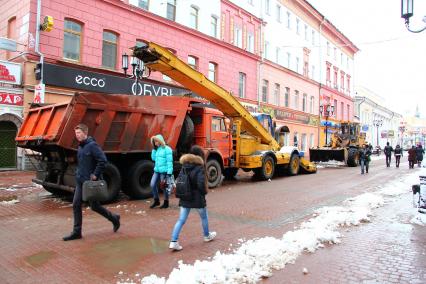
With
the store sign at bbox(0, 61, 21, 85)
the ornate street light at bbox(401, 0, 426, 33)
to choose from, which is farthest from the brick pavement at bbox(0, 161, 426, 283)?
the store sign at bbox(0, 61, 21, 85)

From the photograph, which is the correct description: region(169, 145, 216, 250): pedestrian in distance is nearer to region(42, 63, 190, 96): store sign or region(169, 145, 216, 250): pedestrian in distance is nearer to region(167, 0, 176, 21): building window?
region(42, 63, 190, 96): store sign

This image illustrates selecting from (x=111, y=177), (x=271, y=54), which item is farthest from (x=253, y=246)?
(x=271, y=54)

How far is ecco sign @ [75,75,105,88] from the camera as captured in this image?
17.1 meters

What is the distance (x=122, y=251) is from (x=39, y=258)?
112 cm

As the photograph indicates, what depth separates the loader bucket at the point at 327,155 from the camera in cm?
2422

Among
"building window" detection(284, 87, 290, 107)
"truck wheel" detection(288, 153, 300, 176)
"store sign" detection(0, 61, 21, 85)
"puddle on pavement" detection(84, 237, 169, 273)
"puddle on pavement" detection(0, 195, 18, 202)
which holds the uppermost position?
"building window" detection(284, 87, 290, 107)

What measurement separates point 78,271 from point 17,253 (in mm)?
1336

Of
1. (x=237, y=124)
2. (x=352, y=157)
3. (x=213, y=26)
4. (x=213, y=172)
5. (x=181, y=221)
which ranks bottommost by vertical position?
(x=181, y=221)

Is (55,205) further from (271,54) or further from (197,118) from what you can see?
(271,54)

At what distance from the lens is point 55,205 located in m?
9.27

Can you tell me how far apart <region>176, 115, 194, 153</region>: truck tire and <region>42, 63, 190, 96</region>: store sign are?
3406 mm

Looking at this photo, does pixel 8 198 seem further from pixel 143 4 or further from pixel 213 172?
pixel 143 4

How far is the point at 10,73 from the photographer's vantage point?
49.4ft

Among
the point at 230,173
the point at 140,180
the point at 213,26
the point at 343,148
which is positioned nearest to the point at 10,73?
the point at 140,180
